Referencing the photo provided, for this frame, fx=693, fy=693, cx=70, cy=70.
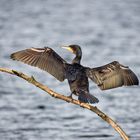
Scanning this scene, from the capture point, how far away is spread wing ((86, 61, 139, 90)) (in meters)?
9.26

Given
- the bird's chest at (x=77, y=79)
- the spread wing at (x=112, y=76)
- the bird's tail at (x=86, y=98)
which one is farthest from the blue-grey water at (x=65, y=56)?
the bird's tail at (x=86, y=98)

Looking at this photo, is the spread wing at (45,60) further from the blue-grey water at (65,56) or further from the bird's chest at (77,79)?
the blue-grey water at (65,56)

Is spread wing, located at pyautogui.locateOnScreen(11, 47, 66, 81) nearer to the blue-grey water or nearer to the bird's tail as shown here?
the bird's tail

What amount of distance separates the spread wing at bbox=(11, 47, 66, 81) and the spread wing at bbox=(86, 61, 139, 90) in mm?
381

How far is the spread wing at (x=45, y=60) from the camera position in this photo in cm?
921

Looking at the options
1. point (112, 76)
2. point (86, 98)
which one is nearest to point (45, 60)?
point (112, 76)

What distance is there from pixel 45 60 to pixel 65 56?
28.4 ft

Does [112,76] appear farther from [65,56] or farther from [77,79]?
[65,56]

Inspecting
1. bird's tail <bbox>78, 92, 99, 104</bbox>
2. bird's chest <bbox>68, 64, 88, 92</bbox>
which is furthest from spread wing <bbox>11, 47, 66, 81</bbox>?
bird's tail <bbox>78, 92, 99, 104</bbox>

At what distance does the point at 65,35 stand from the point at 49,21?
257cm

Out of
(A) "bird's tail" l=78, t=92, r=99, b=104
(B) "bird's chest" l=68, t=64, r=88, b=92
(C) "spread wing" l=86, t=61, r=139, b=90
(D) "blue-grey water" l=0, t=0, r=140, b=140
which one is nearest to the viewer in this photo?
(A) "bird's tail" l=78, t=92, r=99, b=104

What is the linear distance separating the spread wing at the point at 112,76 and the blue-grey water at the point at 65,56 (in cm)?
267

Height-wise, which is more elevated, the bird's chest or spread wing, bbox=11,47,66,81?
spread wing, bbox=11,47,66,81

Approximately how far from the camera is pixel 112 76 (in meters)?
9.34
